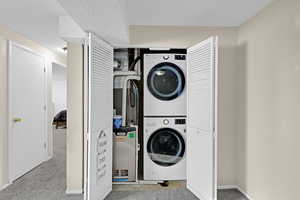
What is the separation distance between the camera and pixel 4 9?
253cm

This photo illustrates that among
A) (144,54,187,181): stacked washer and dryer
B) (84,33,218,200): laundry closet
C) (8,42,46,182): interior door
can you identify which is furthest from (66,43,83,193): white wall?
(8,42,46,182): interior door

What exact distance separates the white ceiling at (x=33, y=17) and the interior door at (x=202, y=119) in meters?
1.84

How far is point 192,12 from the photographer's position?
259 centimetres

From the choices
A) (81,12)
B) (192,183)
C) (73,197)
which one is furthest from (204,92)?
(73,197)

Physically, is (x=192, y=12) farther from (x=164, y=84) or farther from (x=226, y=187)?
(x=226, y=187)

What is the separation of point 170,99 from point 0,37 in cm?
276

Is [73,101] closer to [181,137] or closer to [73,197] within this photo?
[73,197]

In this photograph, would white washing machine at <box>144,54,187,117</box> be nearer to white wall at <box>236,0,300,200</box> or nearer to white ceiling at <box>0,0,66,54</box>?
white wall at <box>236,0,300,200</box>

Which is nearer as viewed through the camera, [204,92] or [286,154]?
[286,154]

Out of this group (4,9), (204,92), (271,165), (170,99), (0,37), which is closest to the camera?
(271,165)

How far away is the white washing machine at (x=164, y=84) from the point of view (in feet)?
11.0

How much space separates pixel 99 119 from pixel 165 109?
45.8 inches

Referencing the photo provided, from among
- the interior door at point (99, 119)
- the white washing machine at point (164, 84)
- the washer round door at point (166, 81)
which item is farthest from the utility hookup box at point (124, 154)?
the washer round door at point (166, 81)

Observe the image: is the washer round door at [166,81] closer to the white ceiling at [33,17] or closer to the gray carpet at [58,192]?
the gray carpet at [58,192]
